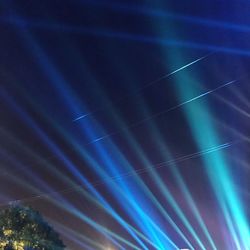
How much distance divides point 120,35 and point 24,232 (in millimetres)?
3922

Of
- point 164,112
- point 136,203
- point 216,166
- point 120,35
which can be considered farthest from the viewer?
point 136,203

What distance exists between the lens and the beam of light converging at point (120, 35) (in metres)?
7.79

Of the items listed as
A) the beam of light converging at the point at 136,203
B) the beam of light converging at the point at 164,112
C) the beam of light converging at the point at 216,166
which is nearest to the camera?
the beam of light converging at the point at 164,112

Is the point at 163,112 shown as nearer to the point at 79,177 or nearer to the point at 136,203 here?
the point at 136,203

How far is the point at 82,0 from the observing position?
23.5ft

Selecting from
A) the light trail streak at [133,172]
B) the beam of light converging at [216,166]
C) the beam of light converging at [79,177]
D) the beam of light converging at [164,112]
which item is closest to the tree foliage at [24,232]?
the light trail streak at [133,172]

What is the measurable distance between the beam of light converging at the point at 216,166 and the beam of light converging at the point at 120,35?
116cm

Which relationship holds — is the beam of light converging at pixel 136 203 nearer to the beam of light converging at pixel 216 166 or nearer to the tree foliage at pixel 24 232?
the beam of light converging at pixel 216 166

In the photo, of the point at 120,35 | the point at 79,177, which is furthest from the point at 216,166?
the point at 79,177

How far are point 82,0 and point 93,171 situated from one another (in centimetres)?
933

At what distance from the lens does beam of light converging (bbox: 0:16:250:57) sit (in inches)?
307

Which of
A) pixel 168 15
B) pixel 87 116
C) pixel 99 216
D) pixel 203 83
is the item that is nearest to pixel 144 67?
pixel 203 83

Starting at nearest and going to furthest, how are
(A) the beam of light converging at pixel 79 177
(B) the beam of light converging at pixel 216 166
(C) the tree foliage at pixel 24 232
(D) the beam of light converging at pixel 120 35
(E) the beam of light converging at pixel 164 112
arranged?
(C) the tree foliage at pixel 24 232
(D) the beam of light converging at pixel 120 35
(E) the beam of light converging at pixel 164 112
(B) the beam of light converging at pixel 216 166
(A) the beam of light converging at pixel 79 177

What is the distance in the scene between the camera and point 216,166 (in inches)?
424
